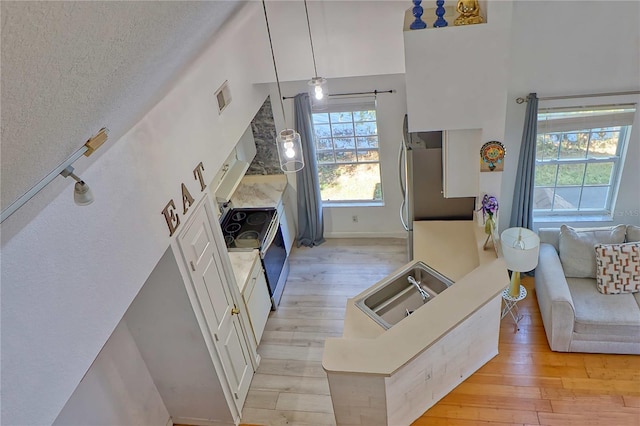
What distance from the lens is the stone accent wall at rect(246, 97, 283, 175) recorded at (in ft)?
18.9

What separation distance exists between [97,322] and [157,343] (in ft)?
4.90

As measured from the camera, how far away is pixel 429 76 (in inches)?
145

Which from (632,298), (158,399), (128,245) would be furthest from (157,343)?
(632,298)

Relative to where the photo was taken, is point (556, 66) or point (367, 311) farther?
point (556, 66)

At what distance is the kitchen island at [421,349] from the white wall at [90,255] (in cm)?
155

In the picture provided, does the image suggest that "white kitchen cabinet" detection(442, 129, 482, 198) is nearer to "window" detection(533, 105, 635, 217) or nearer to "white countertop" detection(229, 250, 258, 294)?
"window" detection(533, 105, 635, 217)

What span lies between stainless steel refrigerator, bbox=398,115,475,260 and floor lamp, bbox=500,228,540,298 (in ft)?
1.57

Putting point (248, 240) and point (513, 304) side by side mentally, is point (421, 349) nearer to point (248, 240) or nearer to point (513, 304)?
point (513, 304)

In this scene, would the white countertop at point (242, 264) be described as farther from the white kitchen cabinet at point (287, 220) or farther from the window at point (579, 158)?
the window at point (579, 158)

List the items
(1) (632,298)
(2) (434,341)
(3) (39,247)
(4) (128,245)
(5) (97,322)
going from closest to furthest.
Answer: (3) (39,247) < (5) (97,322) < (4) (128,245) < (2) (434,341) < (1) (632,298)

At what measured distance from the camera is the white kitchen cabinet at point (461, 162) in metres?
4.14

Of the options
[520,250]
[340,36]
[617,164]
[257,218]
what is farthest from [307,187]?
[617,164]

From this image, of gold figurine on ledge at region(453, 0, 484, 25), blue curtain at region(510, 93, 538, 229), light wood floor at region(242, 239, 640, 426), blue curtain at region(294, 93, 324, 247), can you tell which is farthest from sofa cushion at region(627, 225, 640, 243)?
blue curtain at region(294, 93, 324, 247)

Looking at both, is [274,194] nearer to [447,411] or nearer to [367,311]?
[367,311]
